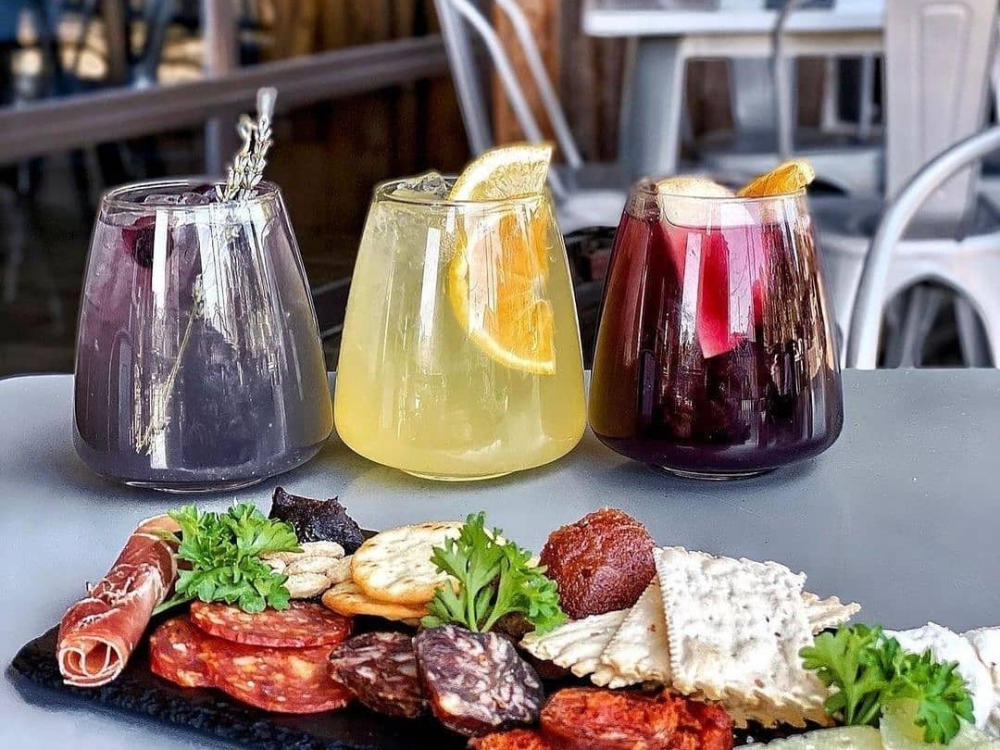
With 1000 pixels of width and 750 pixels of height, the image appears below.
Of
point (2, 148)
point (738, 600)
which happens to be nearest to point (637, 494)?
point (738, 600)

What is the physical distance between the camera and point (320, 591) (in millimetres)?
561

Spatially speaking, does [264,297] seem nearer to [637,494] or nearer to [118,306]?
[118,306]

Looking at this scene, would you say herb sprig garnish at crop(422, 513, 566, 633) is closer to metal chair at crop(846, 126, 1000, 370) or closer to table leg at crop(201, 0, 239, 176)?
metal chair at crop(846, 126, 1000, 370)

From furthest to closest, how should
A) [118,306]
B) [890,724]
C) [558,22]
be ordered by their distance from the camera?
[558,22], [118,306], [890,724]

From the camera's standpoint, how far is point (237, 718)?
486 mm

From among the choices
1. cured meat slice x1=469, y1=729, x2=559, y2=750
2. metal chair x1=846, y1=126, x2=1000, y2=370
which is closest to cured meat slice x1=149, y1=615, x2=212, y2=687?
cured meat slice x1=469, y1=729, x2=559, y2=750

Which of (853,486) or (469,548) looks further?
(853,486)

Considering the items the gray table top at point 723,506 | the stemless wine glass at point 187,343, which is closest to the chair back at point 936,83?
the gray table top at point 723,506

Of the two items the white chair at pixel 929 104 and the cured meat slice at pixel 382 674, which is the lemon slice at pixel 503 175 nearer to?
the cured meat slice at pixel 382 674

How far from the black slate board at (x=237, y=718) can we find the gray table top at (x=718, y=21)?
1.80 m

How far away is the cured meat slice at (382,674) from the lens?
0.48m

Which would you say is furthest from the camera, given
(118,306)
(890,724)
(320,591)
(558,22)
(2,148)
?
(558,22)

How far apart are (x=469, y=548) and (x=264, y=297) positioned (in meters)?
0.24

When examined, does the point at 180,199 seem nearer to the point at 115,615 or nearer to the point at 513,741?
the point at 115,615
